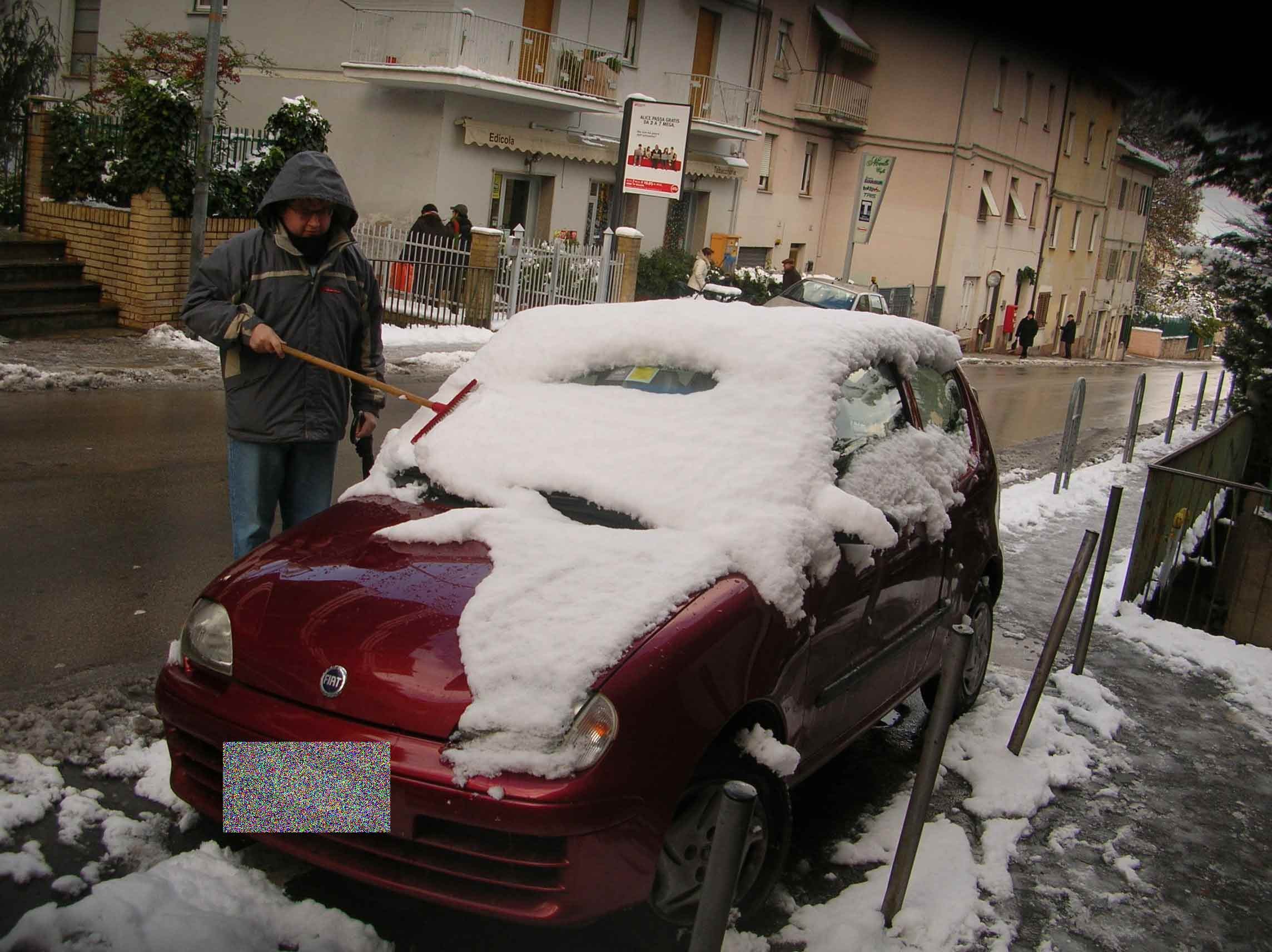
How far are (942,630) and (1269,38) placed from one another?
4445 millimetres

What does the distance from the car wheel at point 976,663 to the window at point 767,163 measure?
29.8 metres

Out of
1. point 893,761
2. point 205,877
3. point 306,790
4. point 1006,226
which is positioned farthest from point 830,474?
point 1006,226

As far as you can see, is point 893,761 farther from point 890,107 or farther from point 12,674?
point 12,674

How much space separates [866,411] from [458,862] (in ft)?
7.43

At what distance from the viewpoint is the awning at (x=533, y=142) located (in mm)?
22766

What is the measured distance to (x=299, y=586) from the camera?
3438 mm

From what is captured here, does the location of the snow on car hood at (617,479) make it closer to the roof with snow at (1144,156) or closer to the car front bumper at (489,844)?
the car front bumper at (489,844)

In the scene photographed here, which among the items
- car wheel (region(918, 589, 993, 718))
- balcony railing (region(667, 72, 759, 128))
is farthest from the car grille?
balcony railing (region(667, 72, 759, 128))

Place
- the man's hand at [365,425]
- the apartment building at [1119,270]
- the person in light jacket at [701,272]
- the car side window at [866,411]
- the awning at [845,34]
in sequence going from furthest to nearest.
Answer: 1. the apartment building at [1119,270]
2. the person in light jacket at [701,272]
3. the man's hand at [365,425]
4. the car side window at [866,411]
5. the awning at [845,34]

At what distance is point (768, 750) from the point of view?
3377 mm

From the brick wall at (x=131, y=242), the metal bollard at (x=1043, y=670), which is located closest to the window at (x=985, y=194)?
the brick wall at (x=131, y=242)

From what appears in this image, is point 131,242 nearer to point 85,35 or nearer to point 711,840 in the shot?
point 85,35

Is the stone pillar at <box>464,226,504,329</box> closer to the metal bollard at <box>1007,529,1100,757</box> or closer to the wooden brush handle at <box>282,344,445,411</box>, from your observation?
the wooden brush handle at <box>282,344,445,411</box>

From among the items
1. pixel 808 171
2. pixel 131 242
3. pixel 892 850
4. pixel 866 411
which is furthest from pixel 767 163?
pixel 892 850
